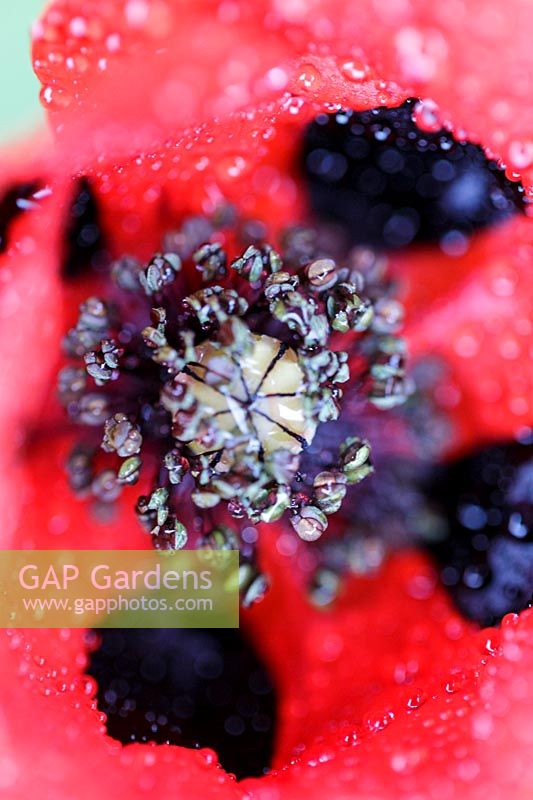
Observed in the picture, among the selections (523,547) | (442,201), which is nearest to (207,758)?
(523,547)

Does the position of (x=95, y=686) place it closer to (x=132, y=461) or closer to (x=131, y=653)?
(x=131, y=653)

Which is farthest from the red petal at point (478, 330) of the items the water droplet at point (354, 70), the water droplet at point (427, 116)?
the water droplet at point (354, 70)

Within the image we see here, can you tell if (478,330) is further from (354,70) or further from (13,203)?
(13,203)

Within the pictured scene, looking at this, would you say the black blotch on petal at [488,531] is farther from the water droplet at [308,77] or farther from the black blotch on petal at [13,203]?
the black blotch on petal at [13,203]

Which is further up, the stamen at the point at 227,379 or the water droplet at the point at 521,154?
the water droplet at the point at 521,154

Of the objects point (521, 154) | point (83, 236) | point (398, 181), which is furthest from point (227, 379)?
point (521, 154)

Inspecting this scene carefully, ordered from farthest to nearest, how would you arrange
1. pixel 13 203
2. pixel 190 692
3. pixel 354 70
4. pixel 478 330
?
pixel 478 330 < pixel 190 692 < pixel 13 203 < pixel 354 70
